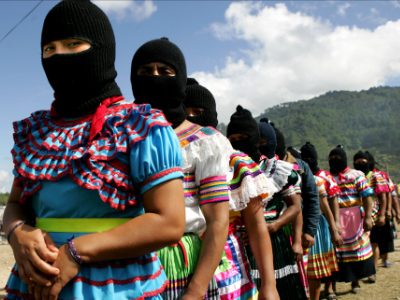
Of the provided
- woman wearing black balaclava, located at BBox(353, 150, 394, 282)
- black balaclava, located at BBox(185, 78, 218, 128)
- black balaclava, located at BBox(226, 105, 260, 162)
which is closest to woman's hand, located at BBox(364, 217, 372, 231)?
woman wearing black balaclava, located at BBox(353, 150, 394, 282)

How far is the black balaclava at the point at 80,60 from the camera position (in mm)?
1553

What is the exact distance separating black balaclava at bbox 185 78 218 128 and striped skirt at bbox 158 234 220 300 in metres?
1.21

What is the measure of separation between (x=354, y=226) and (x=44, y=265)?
677cm

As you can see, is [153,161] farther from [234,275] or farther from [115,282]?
[234,275]

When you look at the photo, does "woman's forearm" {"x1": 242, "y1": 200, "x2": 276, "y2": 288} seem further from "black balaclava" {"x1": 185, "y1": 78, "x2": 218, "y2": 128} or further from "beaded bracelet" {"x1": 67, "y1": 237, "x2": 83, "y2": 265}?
"beaded bracelet" {"x1": 67, "y1": 237, "x2": 83, "y2": 265}

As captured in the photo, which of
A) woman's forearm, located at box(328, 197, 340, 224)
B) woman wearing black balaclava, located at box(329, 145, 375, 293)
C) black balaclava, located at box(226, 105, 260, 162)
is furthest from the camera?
woman wearing black balaclava, located at box(329, 145, 375, 293)

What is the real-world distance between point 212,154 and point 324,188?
4746 millimetres

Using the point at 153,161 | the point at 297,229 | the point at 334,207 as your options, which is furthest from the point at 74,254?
the point at 334,207

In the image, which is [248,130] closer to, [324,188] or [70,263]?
[70,263]

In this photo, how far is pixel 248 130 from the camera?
3502mm

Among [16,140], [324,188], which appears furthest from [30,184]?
[324,188]

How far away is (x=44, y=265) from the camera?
A: 4.33 ft

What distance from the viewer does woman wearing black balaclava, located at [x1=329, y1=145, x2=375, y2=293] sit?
7.32 metres

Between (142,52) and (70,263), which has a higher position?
(142,52)
